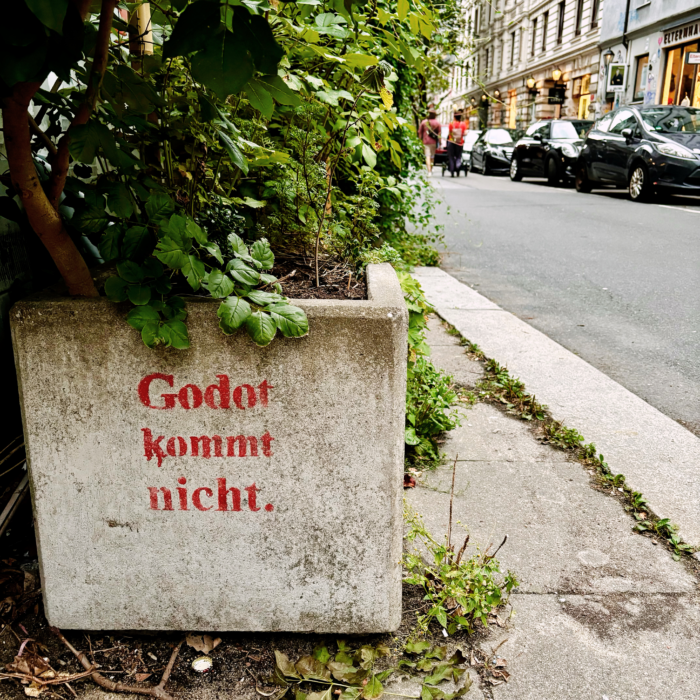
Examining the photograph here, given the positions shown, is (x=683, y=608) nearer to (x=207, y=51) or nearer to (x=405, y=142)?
(x=207, y=51)

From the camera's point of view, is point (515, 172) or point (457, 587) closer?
point (457, 587)

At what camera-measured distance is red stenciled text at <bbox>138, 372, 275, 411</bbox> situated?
1.86m

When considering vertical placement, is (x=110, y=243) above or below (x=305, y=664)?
above

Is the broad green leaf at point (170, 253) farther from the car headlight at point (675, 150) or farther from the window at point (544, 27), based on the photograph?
the window at point (544, 27)

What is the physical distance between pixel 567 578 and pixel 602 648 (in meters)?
0.33

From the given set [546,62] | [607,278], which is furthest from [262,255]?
[546,62]

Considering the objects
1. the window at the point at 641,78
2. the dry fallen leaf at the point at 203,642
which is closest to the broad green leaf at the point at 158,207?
the dry fallen leaf at the point at 203,642

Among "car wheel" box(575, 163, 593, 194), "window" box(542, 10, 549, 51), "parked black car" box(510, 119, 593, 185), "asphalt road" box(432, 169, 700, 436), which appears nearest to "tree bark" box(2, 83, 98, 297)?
"asphalt road" box(432, 169, 700, 436)

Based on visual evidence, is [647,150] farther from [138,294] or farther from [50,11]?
[50,11]

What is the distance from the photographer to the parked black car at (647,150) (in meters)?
13.5

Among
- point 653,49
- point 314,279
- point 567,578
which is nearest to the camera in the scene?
point 567,578

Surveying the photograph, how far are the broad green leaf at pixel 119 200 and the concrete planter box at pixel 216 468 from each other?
239 mm

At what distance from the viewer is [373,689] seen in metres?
1.86

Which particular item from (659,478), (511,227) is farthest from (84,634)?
(511,227)
